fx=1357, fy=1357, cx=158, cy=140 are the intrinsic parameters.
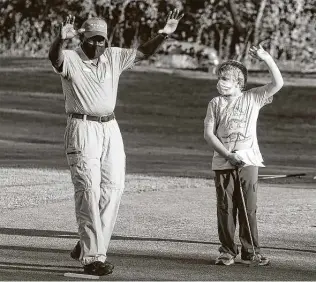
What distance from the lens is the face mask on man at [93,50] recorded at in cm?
940

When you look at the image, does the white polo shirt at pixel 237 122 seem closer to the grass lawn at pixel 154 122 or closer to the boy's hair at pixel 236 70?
the boy's hair at pixel 236 70

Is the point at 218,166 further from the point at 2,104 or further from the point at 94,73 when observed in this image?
the point at 2,104

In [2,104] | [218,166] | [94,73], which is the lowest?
[2,104]

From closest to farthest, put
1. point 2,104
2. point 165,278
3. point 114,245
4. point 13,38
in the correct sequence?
point 165,278 → point 114,245 → point 2,104 → point 13,38

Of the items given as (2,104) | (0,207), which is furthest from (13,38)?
(0,207)

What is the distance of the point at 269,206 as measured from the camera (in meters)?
14.3

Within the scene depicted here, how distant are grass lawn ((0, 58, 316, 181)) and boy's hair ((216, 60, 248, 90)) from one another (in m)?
9.02

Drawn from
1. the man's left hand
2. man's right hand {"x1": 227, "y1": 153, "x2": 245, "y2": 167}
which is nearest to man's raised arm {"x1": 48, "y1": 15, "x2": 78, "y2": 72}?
the man's left hand

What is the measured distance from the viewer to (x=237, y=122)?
9.85 meters

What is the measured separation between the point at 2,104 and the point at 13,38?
9.17 m

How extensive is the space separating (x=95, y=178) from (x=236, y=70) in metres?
1.43

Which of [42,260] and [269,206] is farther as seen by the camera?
[269,206]

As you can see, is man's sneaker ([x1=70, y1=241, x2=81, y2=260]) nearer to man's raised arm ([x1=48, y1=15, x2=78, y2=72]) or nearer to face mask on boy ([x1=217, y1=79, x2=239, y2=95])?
man's raised arm ([x1=48, y1=15, x2=78, y2=72])

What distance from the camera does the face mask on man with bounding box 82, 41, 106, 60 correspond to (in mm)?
9398
